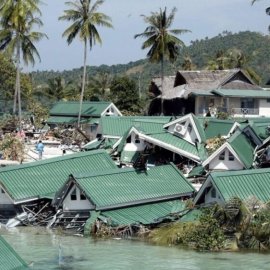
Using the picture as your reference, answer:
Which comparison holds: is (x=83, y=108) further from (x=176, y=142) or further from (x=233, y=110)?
(x=176, y=142)

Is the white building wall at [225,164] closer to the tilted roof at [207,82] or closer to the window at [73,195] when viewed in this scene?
the window at [73,195]

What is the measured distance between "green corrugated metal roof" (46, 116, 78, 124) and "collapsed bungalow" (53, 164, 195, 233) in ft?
118

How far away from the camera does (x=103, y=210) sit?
31.0 metres

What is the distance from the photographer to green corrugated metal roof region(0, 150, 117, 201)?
109ft

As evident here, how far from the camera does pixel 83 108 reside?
69188 mm

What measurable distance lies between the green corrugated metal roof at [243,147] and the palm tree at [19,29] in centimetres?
2461

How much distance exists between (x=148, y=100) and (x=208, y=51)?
95360 mm

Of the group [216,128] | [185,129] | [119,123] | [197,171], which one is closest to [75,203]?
[197,171]

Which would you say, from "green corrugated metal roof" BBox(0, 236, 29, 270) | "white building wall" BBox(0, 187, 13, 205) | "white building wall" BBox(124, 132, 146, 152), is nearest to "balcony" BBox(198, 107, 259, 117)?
"white building wall" BBox(124, 132, 146, 152)

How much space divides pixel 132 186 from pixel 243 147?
30.9 feet

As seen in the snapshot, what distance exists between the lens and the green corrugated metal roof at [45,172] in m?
33.2

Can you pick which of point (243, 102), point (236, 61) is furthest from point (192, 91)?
point (236, 61)

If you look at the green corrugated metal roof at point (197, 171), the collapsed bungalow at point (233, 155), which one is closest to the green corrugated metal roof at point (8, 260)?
the green corrugated metal roof at point (197, 171)

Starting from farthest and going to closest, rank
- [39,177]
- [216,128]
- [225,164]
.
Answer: [216,128]
[225,164]
[39,177]
